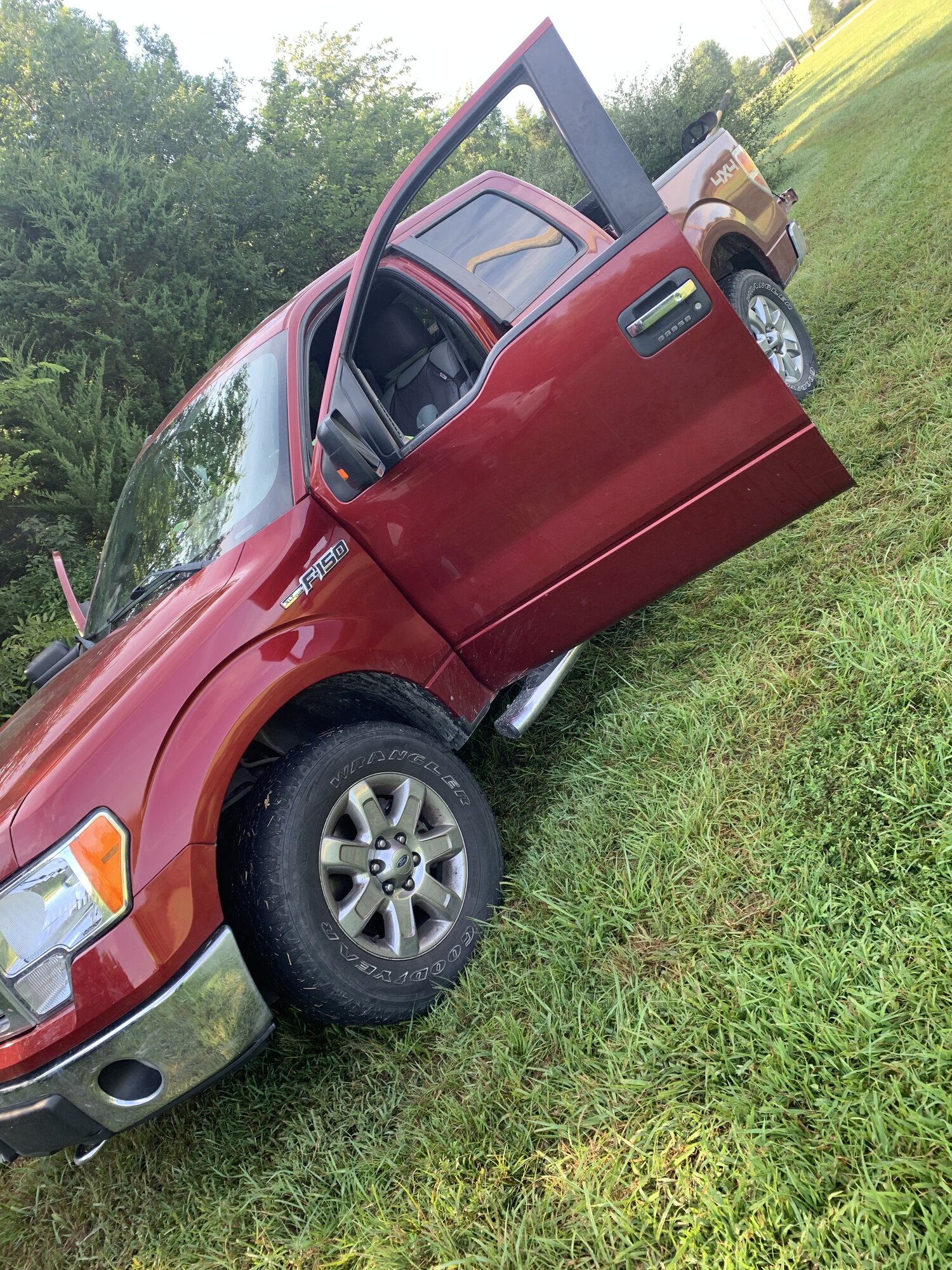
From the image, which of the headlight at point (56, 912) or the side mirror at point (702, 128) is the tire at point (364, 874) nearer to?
the headlight at point (56, 912)

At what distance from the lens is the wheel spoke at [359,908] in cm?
222

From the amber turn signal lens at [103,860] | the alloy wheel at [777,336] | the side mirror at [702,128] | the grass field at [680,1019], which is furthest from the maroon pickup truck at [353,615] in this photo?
the side mirror at [702,128]

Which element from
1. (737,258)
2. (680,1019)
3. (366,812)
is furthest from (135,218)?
(680,1019)

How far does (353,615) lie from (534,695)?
2.34 ft

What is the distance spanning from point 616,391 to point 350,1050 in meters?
2.09

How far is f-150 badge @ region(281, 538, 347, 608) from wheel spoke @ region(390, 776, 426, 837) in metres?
0.60

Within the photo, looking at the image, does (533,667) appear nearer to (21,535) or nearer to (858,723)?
(858,723)

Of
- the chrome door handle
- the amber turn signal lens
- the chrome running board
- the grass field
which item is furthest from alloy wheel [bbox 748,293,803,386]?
the amber turn signal lens

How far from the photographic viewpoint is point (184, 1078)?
79.0 inches

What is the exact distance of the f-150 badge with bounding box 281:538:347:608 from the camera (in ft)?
7.91

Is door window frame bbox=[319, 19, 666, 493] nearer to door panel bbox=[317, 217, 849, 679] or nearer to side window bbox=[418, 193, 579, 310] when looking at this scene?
door panel bbox=[317, 217, 849, 679]

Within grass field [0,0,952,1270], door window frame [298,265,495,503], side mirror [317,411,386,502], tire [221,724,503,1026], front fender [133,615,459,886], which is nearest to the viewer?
grass field [0,0,952,1270]

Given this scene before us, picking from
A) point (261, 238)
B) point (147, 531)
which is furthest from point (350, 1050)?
point (261, 238)

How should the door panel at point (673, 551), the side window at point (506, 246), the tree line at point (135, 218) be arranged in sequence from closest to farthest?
1. the door panel at point (673, 551)
2. the side window at point (506, 246)
3. the tree line at point (135, 218)
